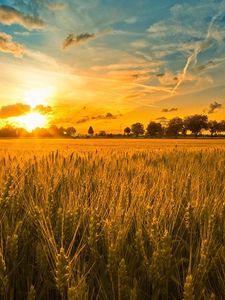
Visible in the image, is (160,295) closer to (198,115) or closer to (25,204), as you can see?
(25,204)

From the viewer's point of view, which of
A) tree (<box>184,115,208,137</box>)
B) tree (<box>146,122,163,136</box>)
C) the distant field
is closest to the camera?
the distant field

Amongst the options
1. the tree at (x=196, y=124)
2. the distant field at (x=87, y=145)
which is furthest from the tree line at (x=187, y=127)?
the distant field at (x=87, y=145)

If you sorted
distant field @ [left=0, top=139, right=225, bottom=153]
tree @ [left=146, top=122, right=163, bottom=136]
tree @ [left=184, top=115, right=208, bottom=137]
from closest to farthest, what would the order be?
distant field @ [left=0, top=139, right=225, bottom=153] < tree @ [left=184, top=115, right=208, bottom=137] < tree @ [left=146, top=122, right=163, bottom=136]

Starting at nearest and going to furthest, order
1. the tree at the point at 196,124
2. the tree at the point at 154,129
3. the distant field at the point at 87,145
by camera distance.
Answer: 1. the distant field at the point at 87,145
2. the tree at the point at 196,124
3. the tree at the point at 154,129

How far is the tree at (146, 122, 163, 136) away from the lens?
99.8 meters

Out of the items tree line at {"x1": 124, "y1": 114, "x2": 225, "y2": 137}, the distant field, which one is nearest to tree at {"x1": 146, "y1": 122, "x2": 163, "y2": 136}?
tree line at {"x1": 124, "y1": 114, "x2": 225, "y2": 137}

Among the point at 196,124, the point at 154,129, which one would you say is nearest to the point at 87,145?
the point at 196,124

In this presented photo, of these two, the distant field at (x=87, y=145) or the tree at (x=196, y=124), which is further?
the tree at (x=196, y=124)

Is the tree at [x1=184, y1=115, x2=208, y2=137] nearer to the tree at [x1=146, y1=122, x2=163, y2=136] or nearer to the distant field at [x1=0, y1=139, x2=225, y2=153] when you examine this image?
the tree at [x1=146, y1=122, x2=163, y2=136]

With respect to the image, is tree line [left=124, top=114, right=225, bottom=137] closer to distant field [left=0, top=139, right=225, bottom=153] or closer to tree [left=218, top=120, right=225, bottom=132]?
tree [left=218, top=120, right=225, bottom=132]

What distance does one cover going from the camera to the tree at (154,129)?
99.8 metres

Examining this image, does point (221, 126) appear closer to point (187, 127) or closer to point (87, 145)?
point (187, 127)

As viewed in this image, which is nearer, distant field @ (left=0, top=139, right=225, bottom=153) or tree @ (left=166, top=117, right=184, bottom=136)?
distant field @ (left=0, top=139, right=225, bottom=153)

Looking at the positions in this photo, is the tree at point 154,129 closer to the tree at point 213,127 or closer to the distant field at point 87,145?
the tree at point 213,127
